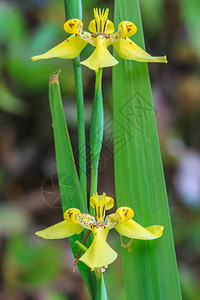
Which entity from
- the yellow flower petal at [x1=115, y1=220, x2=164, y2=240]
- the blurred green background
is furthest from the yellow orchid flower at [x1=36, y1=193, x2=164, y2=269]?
the blurred green background

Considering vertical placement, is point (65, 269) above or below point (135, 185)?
below

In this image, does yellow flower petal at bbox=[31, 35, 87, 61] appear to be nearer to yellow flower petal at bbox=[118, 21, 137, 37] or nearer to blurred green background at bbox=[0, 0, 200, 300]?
yellow flower petal at bbox=[118, 21, 137, 37]

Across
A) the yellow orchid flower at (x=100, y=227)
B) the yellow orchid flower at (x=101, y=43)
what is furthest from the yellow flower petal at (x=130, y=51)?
the yellow orchid flower at (x=100, y=227)

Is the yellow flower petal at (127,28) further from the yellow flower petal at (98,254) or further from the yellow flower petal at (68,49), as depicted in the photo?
the yellow flower petal at (98,254)

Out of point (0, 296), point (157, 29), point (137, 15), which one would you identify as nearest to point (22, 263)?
point (0, 296)

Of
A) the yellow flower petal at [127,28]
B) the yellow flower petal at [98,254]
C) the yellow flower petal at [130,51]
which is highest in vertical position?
the yellow flower petal at [127,28]

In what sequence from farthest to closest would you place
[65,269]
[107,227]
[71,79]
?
1. [71,79]
2. [65,269]
3. [107,227]

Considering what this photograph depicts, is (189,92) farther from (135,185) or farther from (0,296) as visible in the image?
(135,185)

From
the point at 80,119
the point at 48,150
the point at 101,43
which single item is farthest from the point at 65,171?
the point at 48,150
